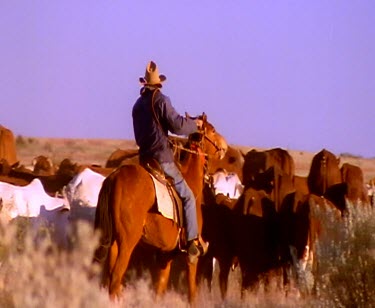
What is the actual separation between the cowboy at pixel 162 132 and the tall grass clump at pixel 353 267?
282 centimetres

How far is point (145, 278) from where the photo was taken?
15992 mm

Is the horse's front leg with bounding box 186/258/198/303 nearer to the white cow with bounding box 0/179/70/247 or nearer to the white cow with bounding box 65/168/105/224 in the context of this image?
the white cow with bounding box 0/179/70/247

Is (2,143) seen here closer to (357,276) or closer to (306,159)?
(357,276)

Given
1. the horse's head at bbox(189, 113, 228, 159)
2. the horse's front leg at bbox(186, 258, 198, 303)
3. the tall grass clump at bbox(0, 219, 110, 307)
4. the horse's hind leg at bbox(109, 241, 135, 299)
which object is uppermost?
the horse's head at bbox(189, 113, 228, 159)

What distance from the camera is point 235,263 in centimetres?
1905

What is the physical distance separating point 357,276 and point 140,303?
2.52 metres

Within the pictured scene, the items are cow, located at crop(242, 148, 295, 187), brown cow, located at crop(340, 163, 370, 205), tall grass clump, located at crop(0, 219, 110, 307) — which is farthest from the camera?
cow, located at crop(242, 148, 295, 187)

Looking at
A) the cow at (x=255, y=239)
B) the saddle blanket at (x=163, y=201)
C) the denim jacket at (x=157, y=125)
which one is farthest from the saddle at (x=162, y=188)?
the cow at (x=255, y=239)

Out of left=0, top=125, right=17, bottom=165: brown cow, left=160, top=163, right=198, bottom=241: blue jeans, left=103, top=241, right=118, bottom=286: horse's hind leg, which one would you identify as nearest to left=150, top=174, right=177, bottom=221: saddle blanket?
left=160, top=163, right=198, bottom=241: blue jeans

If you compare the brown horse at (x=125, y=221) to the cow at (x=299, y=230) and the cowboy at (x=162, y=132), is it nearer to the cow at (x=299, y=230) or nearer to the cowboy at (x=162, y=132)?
the cowboy at (x=162, y=132)

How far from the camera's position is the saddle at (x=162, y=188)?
46.4 ft

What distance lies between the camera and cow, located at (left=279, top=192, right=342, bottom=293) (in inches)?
624

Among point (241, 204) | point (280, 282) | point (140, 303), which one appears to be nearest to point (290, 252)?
point (280, 282)

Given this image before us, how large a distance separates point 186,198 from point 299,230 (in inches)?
106
